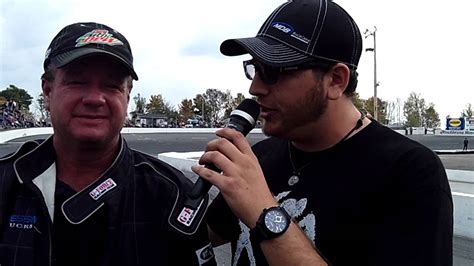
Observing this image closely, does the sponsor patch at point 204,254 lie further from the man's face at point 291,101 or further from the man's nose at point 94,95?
the man's nose at point 94,95

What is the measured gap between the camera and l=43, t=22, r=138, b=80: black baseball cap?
6.19 ft

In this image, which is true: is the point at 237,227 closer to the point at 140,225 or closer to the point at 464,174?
the point at 140,225

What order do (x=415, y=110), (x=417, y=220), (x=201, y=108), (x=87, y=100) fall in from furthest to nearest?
(x=201, y=108) < (x=415, y=110) < (x=87, y=100) < (x=417, y=220)

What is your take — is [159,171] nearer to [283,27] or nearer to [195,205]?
[195,205]

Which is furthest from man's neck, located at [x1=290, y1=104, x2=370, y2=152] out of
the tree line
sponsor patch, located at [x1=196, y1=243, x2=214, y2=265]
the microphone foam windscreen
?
the tree line

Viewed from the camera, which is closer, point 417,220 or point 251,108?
point 417,220

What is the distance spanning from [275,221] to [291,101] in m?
0.48

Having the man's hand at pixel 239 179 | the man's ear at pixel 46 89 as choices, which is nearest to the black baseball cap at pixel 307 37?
the man's hand at pixel 239 179

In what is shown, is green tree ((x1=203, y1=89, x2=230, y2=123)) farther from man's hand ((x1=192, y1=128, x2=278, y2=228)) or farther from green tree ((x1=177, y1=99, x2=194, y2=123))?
man's hand ((x1=192, y1=128, x2=278, y2=228))

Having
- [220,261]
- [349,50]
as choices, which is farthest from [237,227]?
[220,261]

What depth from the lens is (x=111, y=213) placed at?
1867mm

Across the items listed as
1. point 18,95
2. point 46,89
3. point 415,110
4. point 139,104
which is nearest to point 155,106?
point 139,104

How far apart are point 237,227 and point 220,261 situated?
3126 mm

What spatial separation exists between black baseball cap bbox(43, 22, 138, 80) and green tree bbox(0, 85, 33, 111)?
80846mm
